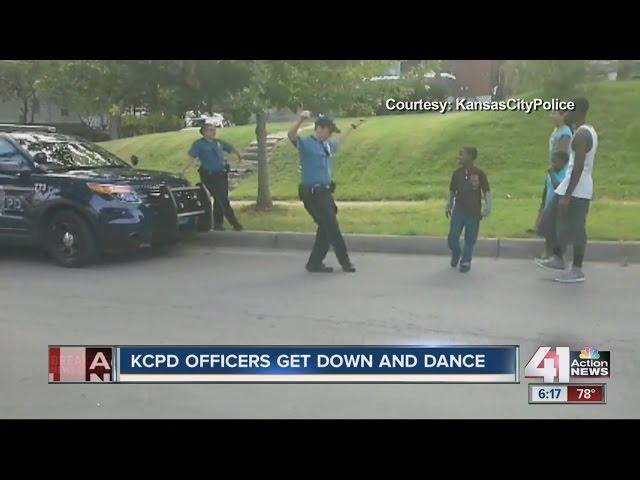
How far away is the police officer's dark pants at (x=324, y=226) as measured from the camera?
2.98 m

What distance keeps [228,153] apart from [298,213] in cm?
59

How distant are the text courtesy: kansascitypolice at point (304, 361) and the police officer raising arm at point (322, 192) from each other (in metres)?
0.42

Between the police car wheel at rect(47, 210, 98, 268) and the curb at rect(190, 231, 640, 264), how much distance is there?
0.54 metres

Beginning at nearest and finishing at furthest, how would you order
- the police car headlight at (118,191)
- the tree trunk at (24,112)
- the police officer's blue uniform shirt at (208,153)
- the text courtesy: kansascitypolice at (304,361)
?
the text courtesy: kansascitypolice at (304,361) < the tree trunk at (24,112) < the police officer's blue uniform shirt at (208,153) < the police car headlight at (118,191)

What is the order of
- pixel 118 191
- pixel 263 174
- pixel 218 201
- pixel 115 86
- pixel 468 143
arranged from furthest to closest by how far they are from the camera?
pixel 118 191 < pixel 218 201 < pixel 263 174 < pixel 115 86 < pixel 468 143

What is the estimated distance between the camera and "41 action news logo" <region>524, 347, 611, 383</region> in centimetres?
283

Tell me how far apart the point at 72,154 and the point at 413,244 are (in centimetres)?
184

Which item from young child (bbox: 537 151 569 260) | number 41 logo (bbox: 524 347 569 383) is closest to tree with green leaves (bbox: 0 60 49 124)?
young child (bbox: 537 151 569 260)

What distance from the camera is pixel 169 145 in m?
3.25

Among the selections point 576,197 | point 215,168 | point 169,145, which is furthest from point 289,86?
point 576,197

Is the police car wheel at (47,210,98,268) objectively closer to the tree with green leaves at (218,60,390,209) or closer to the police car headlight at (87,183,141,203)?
the police car headlight at (87,183,141,203)

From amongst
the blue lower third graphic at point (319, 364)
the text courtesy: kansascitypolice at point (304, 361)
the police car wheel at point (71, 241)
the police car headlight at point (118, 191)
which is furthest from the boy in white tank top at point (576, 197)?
the police car wheel at point (71, 241)

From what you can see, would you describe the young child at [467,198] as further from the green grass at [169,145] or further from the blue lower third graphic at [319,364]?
the green grass at [169,145]

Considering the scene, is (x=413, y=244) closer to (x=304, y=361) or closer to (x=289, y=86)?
(x=304, y=361)
